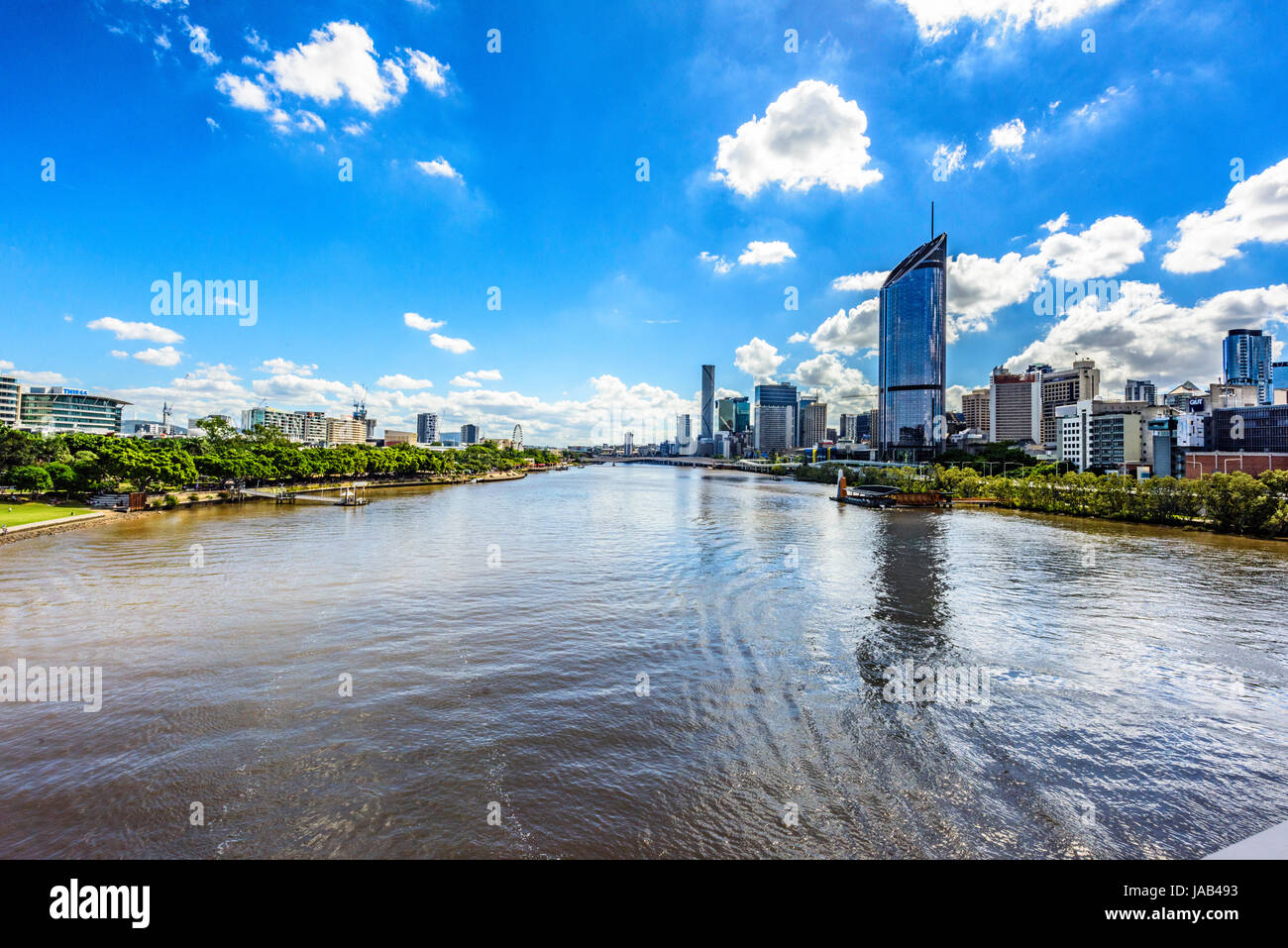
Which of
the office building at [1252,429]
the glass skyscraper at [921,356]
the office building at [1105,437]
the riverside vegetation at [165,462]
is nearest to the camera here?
the riverside vegetation at [165,462]

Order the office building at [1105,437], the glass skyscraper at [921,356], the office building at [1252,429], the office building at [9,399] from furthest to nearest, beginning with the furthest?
1. the glass skyscraper at [921,356]
2. the office building at [9,399]
3. the office building at [1105,437]
4. the office building at [1252,429]

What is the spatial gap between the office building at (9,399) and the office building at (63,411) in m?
2.41

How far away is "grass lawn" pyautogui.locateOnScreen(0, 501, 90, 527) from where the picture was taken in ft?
131

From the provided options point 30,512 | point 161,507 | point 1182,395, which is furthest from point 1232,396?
point 30,512

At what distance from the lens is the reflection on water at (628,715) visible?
28.7ft

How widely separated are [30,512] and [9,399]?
147740mm

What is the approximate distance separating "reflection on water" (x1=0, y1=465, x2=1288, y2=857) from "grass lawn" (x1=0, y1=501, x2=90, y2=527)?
16.5 metres

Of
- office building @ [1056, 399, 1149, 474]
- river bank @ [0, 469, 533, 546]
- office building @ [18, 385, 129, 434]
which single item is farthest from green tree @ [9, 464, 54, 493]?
office building @ [1056, 399, 1149, 474]

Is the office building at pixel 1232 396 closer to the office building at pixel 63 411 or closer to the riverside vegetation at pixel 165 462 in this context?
the riverside vegetation at pixel 165 462

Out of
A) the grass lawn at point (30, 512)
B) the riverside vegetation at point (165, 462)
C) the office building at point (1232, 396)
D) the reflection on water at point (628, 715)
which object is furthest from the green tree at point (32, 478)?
the office building at point (1232, 396)

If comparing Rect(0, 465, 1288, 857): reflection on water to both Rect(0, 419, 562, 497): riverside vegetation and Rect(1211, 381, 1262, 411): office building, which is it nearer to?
Rect(0, 419, 562, 497): riverside vegetation
